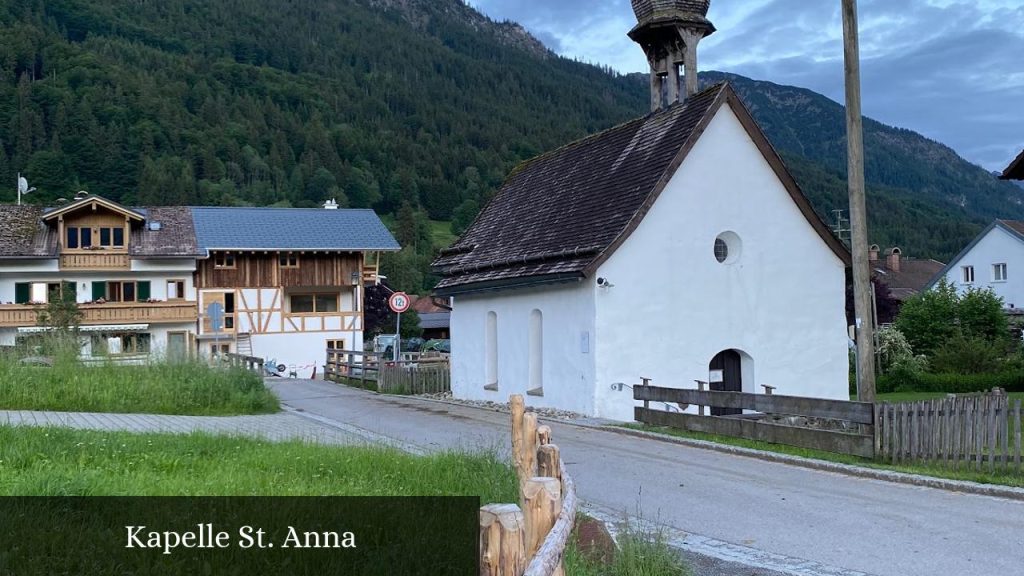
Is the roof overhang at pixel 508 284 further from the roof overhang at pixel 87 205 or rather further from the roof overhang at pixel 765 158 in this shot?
the roof overhang at pixel 87 205

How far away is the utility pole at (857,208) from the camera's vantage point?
1563cm

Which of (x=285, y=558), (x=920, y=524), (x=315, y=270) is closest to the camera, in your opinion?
(x=285, y=558)

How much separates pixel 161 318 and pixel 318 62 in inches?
5226

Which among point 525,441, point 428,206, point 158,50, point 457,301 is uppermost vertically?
point 158,50

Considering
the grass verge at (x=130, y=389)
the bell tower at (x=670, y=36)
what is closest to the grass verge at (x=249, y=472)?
the grass verge at (x=130, y=389)

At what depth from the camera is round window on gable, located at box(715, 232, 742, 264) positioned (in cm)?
2161

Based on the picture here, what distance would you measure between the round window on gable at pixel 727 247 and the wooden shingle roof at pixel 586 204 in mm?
1843

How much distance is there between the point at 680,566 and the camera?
22.8 feet

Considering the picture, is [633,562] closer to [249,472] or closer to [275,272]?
[249,472]

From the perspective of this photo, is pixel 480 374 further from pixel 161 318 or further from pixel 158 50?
pixel 158 50

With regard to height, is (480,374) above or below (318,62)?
below

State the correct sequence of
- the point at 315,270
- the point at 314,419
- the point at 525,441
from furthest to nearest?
the point at 315,270 → the point at 314,419 → the point at 525,441

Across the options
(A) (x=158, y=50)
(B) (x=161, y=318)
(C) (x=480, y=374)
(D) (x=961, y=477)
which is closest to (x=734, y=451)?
(D) (x=961, y=477)

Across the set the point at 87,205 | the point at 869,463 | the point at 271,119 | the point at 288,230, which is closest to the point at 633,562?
the point at 869,463
